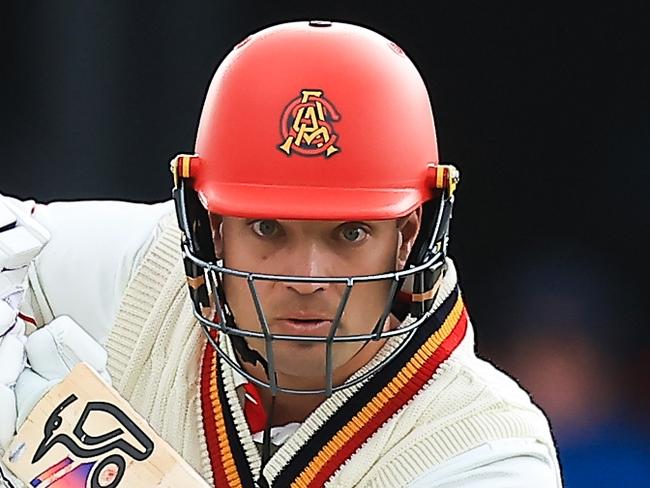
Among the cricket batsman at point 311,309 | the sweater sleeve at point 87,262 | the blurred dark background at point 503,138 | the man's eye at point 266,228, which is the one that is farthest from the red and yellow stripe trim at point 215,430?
the blurred dark background at point 503,138

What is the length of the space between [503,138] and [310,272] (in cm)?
93

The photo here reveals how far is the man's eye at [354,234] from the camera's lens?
Answer: 1417 millimetres

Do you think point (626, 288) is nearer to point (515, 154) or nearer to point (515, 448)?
point (515, 154)

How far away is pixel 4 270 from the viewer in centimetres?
132

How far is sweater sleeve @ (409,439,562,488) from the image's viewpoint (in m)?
1.46

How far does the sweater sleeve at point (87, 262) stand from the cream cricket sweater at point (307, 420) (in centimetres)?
4

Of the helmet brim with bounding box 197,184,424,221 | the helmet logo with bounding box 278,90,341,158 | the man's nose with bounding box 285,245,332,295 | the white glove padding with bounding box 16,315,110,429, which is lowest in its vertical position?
the white glove padding with bounding box 16,315,110,429

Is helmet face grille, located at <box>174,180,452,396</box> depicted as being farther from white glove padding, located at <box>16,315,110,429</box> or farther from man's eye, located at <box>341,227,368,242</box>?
white glove padding, located at <box>16,315,110,429</box>

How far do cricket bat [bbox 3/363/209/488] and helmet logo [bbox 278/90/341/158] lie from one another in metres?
0.30

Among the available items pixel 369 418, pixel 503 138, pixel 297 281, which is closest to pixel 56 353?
pixel 297 281

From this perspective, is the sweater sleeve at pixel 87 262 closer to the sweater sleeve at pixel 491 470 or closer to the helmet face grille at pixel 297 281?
the helmet face grille at pixel 297 281

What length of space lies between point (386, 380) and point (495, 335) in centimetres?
82

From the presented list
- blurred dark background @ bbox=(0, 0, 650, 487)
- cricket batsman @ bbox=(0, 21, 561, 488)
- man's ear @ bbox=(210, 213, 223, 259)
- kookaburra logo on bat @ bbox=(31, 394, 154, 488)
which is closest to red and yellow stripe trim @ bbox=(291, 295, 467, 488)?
cricket batsman @ bbox=(0, 21, 561, 488)

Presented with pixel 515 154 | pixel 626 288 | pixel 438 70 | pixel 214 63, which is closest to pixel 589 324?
pixel 626 288
